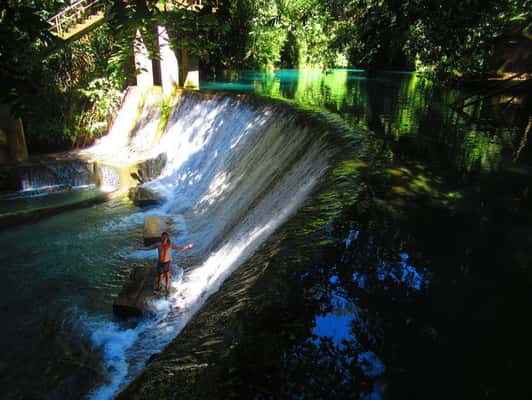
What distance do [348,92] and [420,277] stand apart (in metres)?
13.2

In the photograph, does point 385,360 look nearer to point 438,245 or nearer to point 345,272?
point 345,272

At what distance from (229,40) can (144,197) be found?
9309 millimetres

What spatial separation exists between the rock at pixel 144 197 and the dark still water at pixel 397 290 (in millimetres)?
5685

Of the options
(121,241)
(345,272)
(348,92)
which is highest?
(348,92)

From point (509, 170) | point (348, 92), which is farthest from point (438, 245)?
point (348, 92)

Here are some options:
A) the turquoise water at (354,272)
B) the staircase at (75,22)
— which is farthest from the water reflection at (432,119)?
the staircase at (75,22)

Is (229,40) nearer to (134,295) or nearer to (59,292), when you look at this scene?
(59,292)

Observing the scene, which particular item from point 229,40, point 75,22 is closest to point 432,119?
point 229,40

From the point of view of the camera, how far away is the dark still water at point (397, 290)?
2582 mm

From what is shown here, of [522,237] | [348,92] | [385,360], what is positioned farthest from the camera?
[348,92]

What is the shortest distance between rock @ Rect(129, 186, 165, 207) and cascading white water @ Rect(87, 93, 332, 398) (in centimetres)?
23

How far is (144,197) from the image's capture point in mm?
10180

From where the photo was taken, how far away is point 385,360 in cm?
272

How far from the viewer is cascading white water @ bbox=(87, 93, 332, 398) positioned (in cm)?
522
